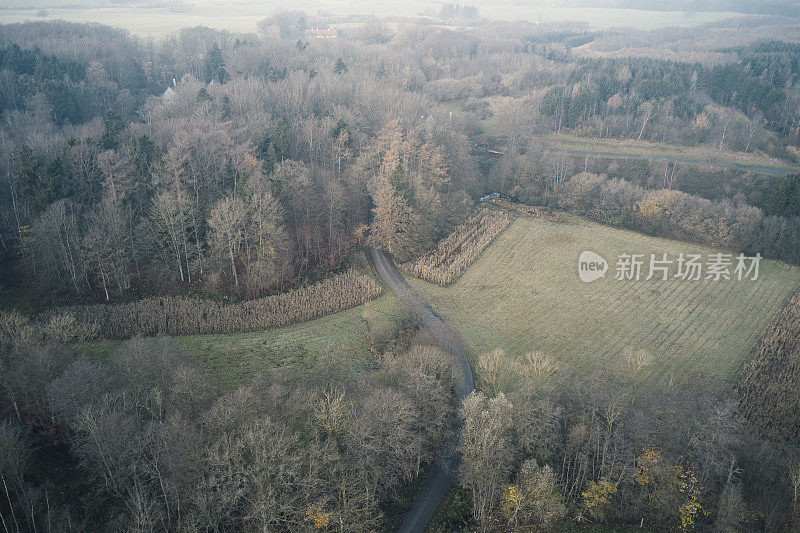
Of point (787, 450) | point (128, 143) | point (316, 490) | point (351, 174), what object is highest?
point (128, 143)

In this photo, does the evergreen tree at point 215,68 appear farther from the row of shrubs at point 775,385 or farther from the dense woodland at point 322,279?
the row of shrubs at point 775,385

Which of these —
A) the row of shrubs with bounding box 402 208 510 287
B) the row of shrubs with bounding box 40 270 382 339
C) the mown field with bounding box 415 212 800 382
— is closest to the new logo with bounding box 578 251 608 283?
the mown field with bounding box 415 212 800 382

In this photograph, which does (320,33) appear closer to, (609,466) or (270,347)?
(270,347)

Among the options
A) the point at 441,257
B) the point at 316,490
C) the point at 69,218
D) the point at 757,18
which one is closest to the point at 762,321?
the point at 441,257

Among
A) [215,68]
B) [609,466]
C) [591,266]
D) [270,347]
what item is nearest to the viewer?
[609,466]

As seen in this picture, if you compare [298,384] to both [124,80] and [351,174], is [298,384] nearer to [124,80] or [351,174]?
[351,174]

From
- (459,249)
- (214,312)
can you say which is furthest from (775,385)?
(214,312)
